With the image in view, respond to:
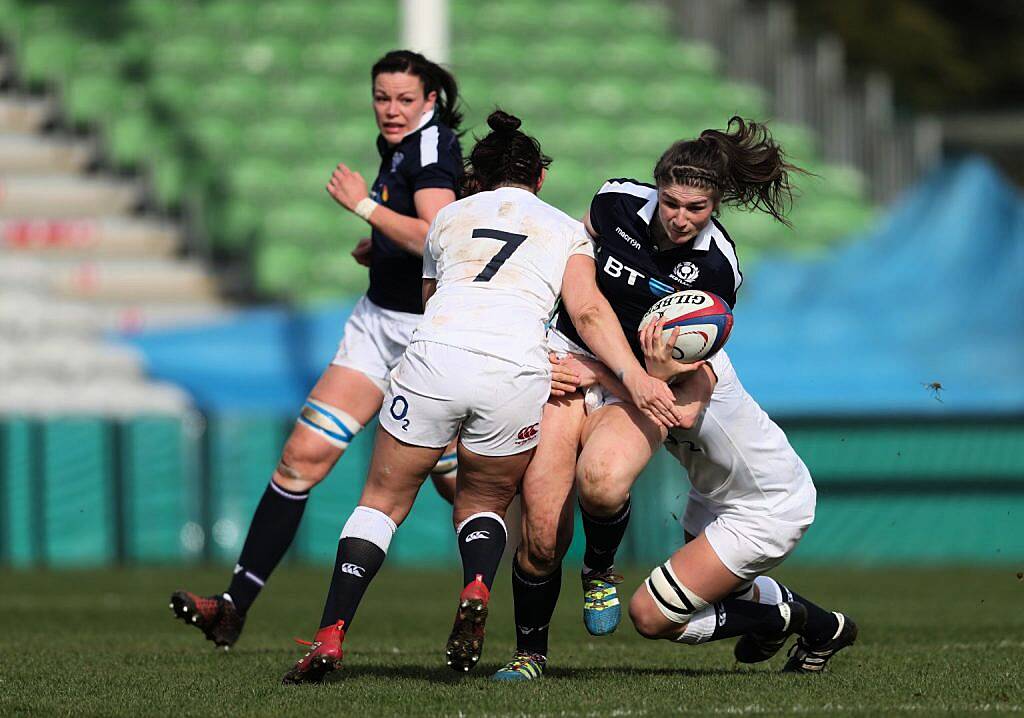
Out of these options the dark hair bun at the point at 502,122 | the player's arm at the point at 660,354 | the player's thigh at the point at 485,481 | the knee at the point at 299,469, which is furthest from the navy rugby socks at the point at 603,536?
the knee at the point at 299,469

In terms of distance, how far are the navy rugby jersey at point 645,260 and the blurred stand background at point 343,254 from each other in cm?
782

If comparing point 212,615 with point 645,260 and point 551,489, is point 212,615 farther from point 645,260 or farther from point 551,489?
point 645,260

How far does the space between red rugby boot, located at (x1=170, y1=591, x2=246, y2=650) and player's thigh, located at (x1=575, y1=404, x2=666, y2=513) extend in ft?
5.79

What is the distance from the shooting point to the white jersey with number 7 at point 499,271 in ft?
18.6

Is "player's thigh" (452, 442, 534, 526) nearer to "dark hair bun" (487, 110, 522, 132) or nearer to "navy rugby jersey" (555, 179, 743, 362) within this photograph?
"navy rugby jersey" (555, 179, 743, 362)


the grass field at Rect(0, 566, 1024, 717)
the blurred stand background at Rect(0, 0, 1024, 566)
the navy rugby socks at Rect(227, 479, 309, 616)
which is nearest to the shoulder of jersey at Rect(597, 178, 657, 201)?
the grass field at Rect(0, 566, 1024, 717)

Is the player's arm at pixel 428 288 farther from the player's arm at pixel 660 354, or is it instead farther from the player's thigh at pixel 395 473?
the player's arm at pixel 660 354

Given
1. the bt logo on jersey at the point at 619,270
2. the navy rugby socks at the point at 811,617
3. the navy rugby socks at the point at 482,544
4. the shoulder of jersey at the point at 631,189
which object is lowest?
the navy rugby socks at the point at 811,617

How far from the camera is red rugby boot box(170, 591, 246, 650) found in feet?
22.1

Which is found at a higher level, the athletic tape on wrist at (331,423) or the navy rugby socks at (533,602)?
the athletic tape on wrist at (331,423)

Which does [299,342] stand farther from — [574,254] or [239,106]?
[574,254]

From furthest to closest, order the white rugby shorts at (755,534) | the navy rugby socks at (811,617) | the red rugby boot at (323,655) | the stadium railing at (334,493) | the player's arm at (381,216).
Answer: the stadium railing at (334,493), the player's arm at (381,216), the navy rugby socks at (811,617), the white rugby shorts at (755,534), the red rugby boot at (323,655)

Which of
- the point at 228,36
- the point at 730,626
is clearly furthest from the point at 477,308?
the point at 228,36

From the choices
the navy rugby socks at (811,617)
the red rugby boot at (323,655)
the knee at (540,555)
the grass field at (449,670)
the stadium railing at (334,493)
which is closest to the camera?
the grass field at (449,670)
